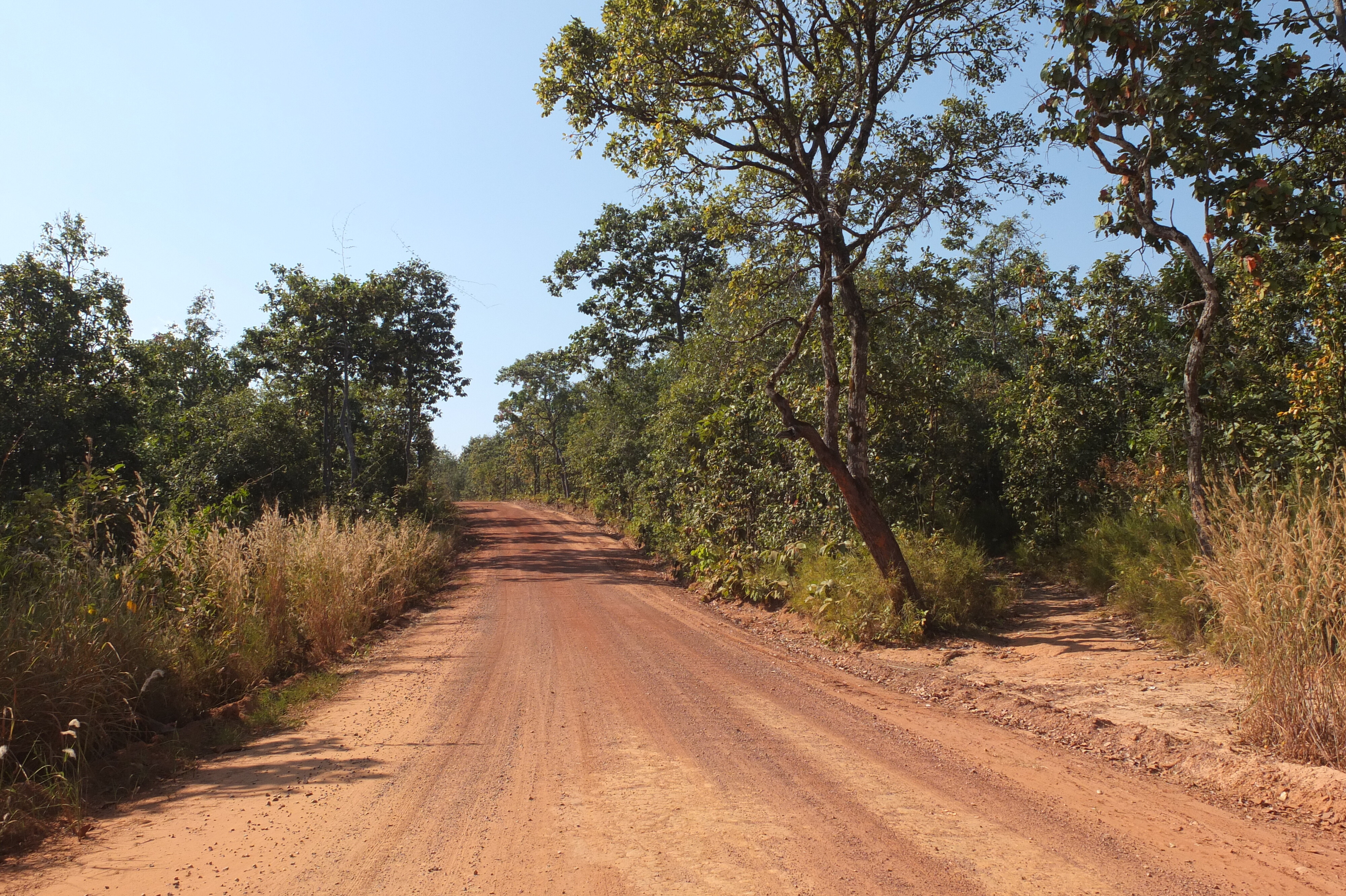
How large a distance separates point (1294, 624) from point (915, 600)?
16.5ft

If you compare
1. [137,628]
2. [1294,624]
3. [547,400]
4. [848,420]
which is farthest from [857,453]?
[547,400]

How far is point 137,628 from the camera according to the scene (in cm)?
625

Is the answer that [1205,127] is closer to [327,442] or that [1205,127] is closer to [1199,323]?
[1199,323]

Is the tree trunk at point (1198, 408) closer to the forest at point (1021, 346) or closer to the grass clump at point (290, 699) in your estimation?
the forest at point (1021, 346)

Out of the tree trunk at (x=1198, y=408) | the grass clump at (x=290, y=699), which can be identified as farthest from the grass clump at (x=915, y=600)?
the grass clump at (x=290, y=699)

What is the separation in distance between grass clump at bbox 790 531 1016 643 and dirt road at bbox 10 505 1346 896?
7.00 feet

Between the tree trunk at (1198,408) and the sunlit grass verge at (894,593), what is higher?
the tree trunk at (1198,408)

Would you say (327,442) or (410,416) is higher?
(410,416)

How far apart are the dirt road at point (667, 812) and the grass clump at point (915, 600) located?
2.13m

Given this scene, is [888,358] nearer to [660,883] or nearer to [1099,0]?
[1099,0]

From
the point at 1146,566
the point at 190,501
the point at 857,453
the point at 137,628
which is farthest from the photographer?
the point at 190,501

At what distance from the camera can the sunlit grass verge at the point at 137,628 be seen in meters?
4.91

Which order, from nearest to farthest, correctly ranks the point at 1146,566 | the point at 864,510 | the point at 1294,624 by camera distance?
the point at 1294,624 < the point at 1146,566 < the point at 864,510

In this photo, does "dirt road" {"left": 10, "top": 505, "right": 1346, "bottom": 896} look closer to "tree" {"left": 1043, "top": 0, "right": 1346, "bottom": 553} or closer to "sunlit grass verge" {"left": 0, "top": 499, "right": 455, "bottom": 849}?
"sunlit grass verge" {"left": 0, "top": 499, "right": 455, "bottom": 849}
